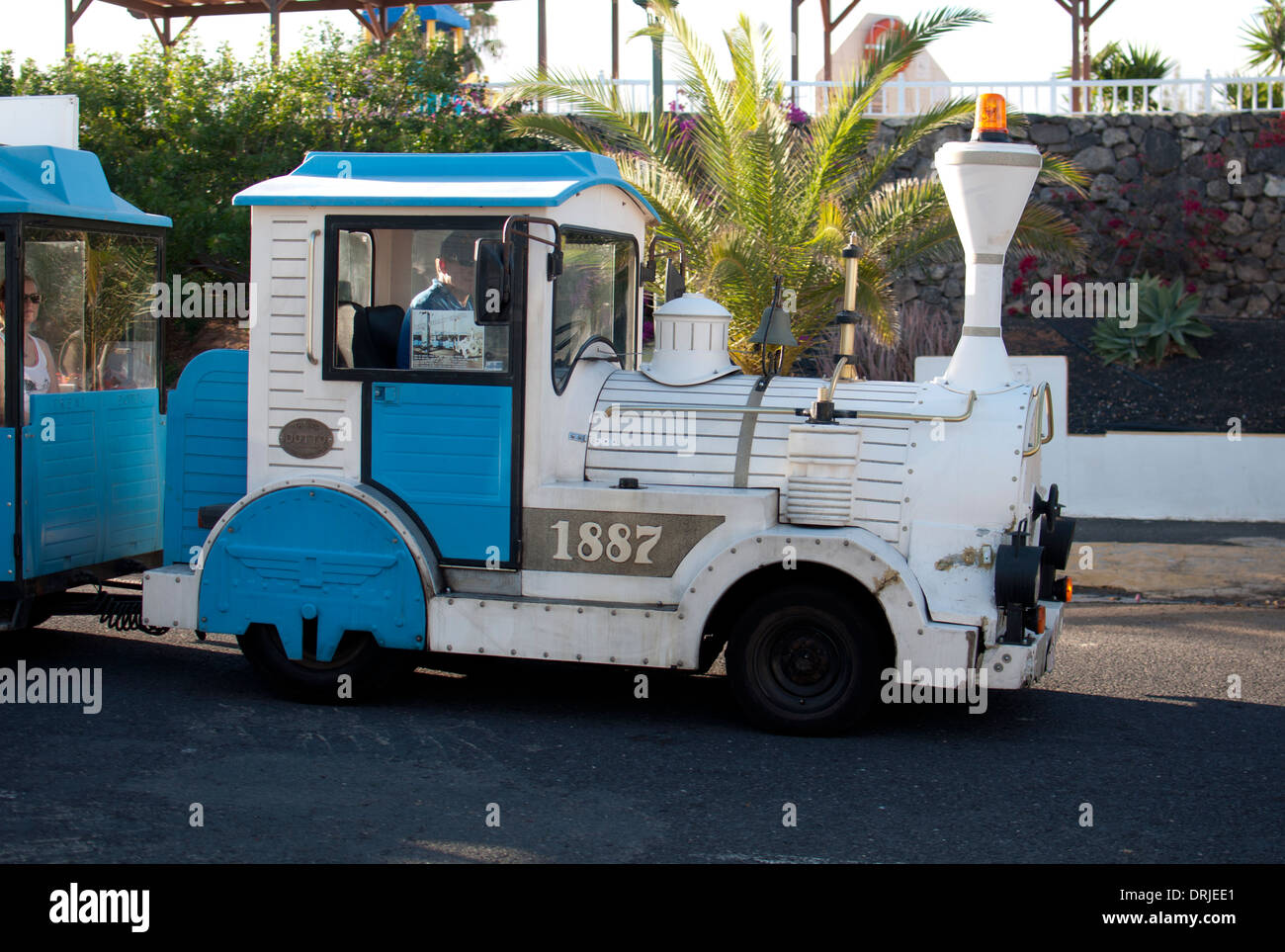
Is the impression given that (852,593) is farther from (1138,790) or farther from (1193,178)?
(1193,178)

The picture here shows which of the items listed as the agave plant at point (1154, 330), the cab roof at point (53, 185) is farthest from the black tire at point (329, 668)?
the agave plant at point (1154, 330)

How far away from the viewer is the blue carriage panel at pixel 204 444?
633 centimetres

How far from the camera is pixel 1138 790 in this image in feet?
16.6

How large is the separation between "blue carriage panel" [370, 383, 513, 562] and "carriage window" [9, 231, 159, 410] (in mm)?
1973

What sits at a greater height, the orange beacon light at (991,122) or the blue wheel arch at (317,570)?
the orange beacon light at (991,122)

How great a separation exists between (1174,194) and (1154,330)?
260 centimetres

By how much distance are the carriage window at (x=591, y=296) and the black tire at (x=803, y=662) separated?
4.54ft

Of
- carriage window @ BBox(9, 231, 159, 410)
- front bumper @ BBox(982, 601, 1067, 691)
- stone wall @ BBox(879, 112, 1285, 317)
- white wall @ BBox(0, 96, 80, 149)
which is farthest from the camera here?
stone wall @ BBox(879, 112, 1285, 317)

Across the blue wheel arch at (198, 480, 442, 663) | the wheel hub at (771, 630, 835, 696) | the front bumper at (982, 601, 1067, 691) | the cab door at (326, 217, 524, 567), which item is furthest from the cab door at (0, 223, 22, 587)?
the front bumper at (982, 601, 1067, 691)

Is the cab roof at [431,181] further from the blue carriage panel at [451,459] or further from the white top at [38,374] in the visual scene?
the white top at [38,374]

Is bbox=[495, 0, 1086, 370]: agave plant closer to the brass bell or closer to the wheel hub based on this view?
the brass bell

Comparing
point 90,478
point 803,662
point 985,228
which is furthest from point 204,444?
point 985,228

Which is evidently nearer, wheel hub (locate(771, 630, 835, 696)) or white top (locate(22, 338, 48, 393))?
wheel hub (locate(771, 630, 835, 696))

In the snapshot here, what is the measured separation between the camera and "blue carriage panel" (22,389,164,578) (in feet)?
21.1
